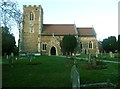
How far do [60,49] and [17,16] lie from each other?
2867 cm

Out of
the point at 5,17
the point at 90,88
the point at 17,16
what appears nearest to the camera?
the point at 90,88

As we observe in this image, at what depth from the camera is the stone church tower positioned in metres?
42.4

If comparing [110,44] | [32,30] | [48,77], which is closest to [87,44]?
[110,44]

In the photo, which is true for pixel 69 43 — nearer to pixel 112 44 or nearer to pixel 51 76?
pixel 112 44

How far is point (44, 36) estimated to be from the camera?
4312 centimetres

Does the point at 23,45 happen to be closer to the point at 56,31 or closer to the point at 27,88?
the point at 56,31

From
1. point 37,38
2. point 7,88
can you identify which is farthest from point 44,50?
point 7,88

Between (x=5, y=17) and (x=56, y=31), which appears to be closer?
(x=5, y=17)

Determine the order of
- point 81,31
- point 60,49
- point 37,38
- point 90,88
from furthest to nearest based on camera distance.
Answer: point 81,31, point 37,38, point 60,49, point 90,88

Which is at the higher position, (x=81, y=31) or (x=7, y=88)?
(x=81, y=31)

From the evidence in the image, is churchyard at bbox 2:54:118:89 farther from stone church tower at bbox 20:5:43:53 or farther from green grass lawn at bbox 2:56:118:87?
stone church tower at bbox 20:5:43:53

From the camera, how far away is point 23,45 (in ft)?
137

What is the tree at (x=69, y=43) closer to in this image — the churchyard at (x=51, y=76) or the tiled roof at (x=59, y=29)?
the tiled roof at (x=59, y=29)

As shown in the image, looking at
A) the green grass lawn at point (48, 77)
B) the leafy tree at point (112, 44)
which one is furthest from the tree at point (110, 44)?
the green grass lawn at point (48, 77)
